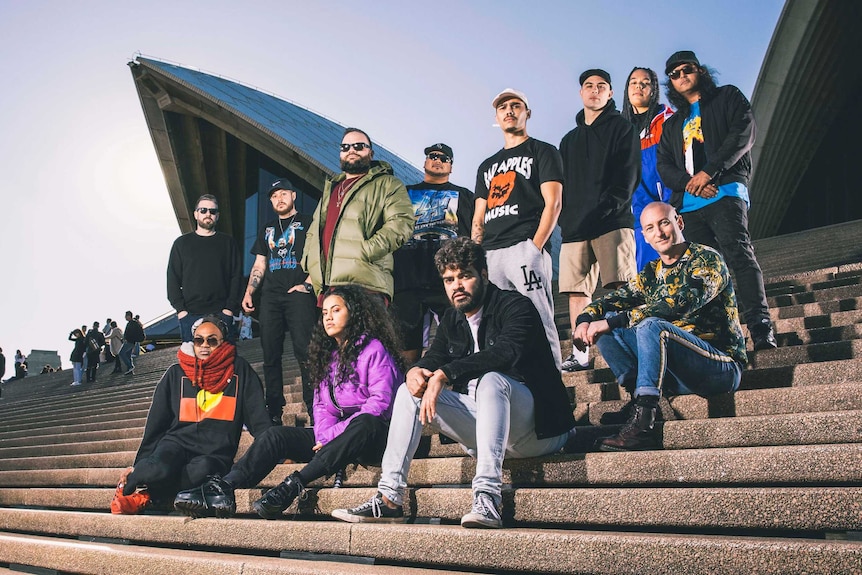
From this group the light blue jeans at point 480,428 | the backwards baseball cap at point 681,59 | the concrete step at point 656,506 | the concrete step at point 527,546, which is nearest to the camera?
the concrete step at point 527,546

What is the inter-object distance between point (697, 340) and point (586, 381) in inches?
55.5

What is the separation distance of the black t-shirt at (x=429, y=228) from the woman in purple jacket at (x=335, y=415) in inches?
34.2

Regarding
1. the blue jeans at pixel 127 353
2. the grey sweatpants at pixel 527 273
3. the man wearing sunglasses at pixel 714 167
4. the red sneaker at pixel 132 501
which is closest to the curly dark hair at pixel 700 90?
the man wearing sunglasses at pixel 714 167

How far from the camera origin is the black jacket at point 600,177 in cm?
497

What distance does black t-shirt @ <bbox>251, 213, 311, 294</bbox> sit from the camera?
17.5ft

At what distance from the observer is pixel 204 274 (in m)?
5.78

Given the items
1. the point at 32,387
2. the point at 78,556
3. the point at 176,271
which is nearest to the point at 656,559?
the point at 78,556

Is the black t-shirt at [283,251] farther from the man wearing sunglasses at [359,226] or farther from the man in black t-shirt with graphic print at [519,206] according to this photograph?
the man in black t-shirt with graphic print at [519,206]

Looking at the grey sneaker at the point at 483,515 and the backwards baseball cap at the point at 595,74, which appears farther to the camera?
the backwards baseball cap at the point at 595,74

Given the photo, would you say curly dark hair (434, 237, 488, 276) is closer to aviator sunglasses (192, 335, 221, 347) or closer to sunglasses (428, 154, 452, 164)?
aviator sunglasses (192, 335, 221, 347)

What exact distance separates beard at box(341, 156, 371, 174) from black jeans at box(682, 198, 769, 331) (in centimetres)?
201

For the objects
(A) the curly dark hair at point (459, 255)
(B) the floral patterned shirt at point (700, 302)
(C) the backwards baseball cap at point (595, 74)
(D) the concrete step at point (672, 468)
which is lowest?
(D) the concrete step at point (672, 468)

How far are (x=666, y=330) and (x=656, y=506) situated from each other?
2.79ft

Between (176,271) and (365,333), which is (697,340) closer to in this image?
(365,333)
